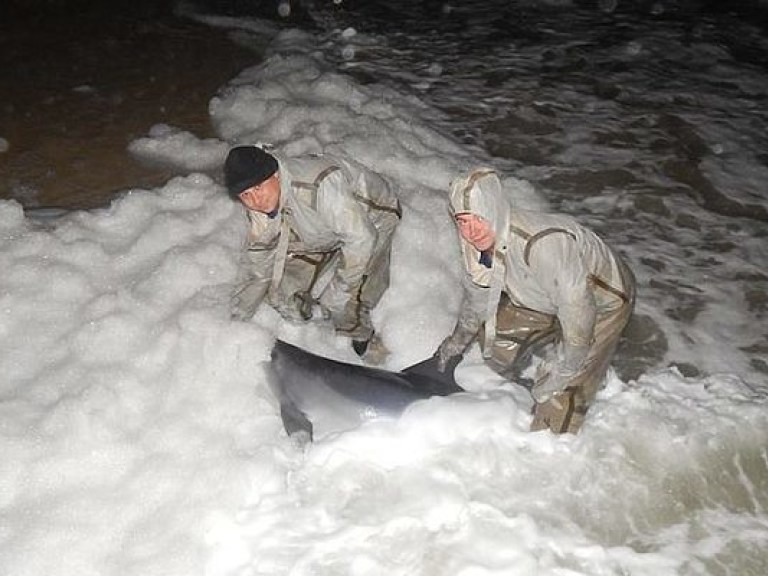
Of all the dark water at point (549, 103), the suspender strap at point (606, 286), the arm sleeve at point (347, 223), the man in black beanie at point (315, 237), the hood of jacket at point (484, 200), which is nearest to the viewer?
the hood of jacket at point (484, 200)

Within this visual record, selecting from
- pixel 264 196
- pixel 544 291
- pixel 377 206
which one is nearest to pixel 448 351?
pixel 544 291

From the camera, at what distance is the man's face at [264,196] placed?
12.3 ft

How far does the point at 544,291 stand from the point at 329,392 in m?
1.36

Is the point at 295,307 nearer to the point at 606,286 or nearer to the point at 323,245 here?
the point at 323,245

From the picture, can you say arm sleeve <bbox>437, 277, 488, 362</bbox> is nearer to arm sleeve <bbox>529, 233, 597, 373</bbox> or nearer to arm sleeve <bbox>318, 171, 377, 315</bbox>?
arm sleeve <bbox>529, 233, 597, 373</bbox>

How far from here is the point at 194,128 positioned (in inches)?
292

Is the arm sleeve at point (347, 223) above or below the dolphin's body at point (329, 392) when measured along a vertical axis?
above

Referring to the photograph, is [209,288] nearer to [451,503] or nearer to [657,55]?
[451,503]

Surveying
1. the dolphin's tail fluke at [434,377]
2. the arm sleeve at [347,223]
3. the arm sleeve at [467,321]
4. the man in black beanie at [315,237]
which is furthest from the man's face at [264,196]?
the dolphin's tail fluke at [434,377]

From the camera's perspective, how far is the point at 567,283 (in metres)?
3.33

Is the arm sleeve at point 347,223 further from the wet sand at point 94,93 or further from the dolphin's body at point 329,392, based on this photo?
the wet sand at point 94,93

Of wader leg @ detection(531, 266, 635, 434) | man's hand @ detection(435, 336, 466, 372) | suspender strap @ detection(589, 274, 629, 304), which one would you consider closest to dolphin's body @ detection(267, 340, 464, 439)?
man's hand @ detection(435, 336, 466, 372)

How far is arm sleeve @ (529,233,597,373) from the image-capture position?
333cm

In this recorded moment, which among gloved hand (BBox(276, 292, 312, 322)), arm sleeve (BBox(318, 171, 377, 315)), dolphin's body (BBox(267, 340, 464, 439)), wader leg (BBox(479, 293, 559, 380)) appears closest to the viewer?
dolphin's body (BBox(267, 340, 464, 439))
